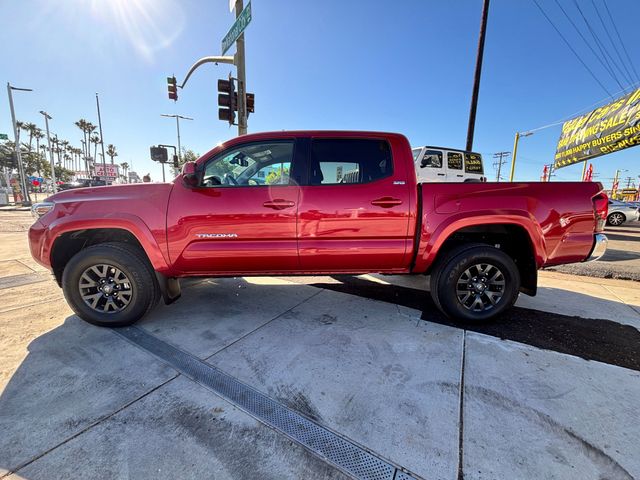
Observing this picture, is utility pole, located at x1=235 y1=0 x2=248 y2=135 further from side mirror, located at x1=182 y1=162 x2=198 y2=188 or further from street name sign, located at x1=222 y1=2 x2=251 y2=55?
side mirror, located at x1=182 y1=162 x2=198 y2=188

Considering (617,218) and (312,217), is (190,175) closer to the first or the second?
(312,217)

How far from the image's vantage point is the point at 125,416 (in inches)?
76.2

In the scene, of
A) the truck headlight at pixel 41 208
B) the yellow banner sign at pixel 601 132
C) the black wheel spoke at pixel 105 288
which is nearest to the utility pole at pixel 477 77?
the yellow banner sign at pixel 601 132

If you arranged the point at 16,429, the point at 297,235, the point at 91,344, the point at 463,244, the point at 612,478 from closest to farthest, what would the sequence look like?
the point at 612,478 → the point at 16,429 → the point at 91,344 → the point at 297,235 → the point at 463,244

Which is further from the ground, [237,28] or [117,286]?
[237,28]

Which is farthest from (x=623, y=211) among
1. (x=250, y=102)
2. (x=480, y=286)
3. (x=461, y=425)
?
(x=461, y=425)

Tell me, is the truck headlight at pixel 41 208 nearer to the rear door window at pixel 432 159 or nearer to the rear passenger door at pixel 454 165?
the rear door window at pixel 432 159

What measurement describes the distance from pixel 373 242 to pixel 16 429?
2.92 meters

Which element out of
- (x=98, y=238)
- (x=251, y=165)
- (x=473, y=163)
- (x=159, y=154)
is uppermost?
(x=473, y=163)

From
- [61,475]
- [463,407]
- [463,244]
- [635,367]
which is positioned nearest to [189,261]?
[61,475]

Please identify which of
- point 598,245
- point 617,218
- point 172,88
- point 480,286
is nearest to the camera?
point 598,245

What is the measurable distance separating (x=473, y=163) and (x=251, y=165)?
32.8 ft

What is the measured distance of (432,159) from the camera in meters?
9.88

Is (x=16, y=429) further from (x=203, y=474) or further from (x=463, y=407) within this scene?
(x=463, y=407)
